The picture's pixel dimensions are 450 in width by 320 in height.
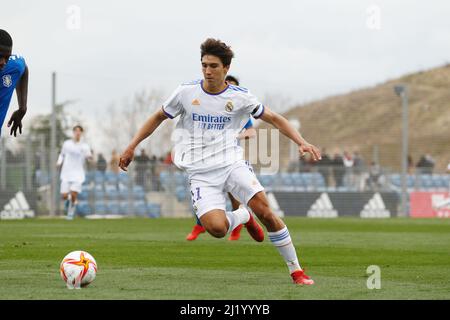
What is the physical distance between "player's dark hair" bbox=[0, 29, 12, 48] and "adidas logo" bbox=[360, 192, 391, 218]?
2435 cm

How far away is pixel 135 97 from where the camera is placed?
113ft

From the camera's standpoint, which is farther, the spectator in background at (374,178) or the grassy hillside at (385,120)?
the grassy hillside at (385,120)

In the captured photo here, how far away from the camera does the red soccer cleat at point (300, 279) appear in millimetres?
9406

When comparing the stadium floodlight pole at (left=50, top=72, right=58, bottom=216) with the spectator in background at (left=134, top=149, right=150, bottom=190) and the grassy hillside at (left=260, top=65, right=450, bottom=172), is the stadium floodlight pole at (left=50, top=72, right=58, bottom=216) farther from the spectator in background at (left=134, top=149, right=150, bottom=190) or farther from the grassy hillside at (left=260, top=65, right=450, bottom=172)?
the grassy hillside at (left=260, top=65, right=450, bottom=172)

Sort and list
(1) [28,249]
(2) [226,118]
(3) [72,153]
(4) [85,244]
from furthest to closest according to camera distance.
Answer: (3) [72,153] < (4) [85,244] < (1) [28,249] < (2) [226,118]

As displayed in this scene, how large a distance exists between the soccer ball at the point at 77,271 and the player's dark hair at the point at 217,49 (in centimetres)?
235

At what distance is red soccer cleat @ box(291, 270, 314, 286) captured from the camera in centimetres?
941

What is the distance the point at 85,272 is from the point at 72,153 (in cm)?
1825

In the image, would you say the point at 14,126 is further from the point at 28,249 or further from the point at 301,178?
the point at 301,178

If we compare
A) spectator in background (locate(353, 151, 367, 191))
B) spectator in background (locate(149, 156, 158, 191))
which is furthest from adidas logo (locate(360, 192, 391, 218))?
spectator in background (locate(149, 156, 158, 191))

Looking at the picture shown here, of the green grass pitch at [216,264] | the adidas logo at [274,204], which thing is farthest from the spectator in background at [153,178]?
the green grass pitch at [216,264]

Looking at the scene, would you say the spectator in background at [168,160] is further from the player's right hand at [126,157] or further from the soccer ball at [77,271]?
the soccer ball at [77,271]

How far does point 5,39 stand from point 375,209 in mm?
24827
